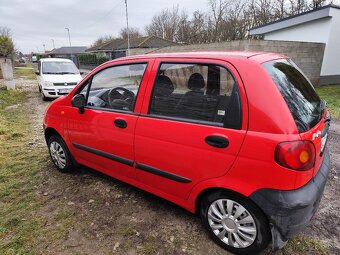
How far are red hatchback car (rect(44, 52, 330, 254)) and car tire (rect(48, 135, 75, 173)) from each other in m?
1.00

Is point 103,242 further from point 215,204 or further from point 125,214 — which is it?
point 215,204

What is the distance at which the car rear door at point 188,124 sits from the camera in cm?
208

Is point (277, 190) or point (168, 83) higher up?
point (168, 83)

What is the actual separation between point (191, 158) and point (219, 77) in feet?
2.43

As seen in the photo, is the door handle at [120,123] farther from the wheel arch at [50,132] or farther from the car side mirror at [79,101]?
the wheel arch at [50,132]

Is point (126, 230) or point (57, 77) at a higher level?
point (57, 77)

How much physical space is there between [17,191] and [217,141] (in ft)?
9.55

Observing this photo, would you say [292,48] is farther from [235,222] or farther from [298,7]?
[298,7]

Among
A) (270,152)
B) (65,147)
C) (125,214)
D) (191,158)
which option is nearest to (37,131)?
(65,147)

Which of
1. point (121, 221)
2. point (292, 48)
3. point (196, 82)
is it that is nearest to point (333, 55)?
point (292, 48)

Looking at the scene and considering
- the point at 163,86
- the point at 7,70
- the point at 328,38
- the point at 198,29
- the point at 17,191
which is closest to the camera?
the point at 163,86

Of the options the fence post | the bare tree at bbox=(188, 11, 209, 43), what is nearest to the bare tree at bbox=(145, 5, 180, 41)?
the bare tree at bbox=(188, 11, 209, 43)

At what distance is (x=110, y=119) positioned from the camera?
2.93 metres

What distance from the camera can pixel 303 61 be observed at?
12570mm
